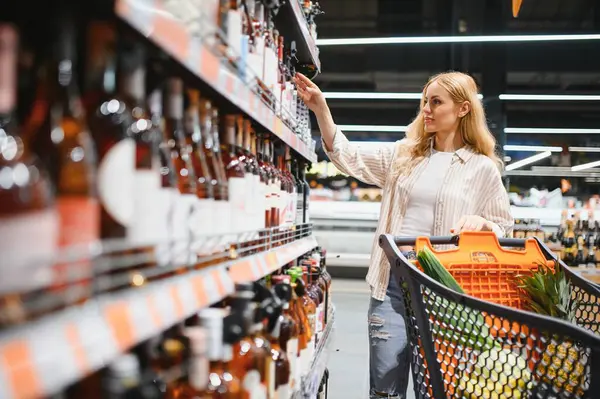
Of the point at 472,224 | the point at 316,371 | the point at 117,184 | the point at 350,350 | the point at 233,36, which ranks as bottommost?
the point at 350,350

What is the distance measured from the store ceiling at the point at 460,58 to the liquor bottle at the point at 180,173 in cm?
547

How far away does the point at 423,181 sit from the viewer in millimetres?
2422

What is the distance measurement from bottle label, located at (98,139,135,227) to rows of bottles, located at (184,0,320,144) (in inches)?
11.3

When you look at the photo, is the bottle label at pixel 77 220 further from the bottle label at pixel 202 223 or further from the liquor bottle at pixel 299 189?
the liquor bottle at pixel 299 189

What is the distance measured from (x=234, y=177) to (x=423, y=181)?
1184 mm

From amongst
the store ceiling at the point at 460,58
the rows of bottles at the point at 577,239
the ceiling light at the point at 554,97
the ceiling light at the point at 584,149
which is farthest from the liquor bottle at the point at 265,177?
the ceiling light at the point at 584,149

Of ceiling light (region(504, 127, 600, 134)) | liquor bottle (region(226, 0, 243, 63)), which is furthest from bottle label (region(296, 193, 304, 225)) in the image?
ceiling light (region(504, 127, 600, 134))

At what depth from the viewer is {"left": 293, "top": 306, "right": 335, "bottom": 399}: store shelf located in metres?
1.85

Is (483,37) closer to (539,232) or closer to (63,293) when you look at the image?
(539,232)

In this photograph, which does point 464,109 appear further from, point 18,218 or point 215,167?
point 18,218

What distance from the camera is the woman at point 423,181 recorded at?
2.32m

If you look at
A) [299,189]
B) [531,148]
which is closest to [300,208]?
[299,189]

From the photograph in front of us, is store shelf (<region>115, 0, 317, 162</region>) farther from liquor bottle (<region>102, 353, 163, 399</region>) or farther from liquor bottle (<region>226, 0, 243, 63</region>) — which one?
liquor bottle (<region>102, 353, 163, 399</region>)

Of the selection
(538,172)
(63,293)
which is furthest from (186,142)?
(538,172)
